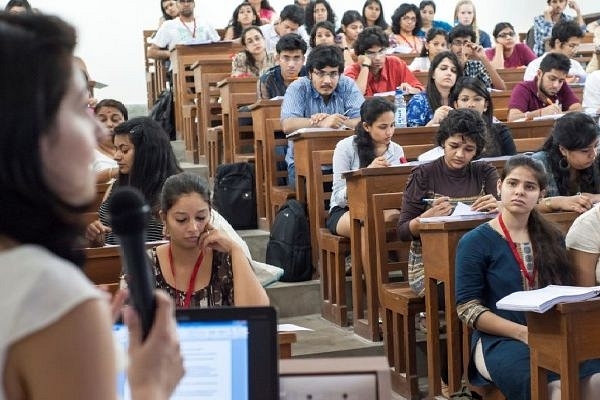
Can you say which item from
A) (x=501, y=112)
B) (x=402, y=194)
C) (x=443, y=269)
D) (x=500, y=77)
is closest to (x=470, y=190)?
(x=402, y=194)

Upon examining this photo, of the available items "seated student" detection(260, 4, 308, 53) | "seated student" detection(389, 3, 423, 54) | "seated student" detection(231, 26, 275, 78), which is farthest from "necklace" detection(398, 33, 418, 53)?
"seated student" detection(231, 26, 275, 78)

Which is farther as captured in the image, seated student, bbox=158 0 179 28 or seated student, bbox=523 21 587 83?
seated student, bbox=158 0 179 28

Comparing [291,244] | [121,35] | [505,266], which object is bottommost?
[291,244]

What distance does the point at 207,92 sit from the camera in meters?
6.18

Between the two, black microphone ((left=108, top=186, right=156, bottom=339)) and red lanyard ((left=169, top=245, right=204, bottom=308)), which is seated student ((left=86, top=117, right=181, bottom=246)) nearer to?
red lanyard ((left=169, top=245, right=204, bottom=308))

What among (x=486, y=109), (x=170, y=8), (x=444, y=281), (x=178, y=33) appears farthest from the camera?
(x=170, y=8)

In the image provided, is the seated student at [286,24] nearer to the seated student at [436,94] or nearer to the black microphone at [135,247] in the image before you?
the seated student at [436,94]

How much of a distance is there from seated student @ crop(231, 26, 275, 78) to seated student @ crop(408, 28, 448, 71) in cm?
100

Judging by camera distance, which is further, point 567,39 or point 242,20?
point 242,20

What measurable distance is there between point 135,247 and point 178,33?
7.11 metres

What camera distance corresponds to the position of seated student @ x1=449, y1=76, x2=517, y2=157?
14.2 feet

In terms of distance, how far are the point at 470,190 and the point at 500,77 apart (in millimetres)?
2983

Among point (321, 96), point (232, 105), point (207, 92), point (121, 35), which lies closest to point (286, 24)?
point (207, 92)

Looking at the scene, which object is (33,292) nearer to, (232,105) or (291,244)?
(291,244)
